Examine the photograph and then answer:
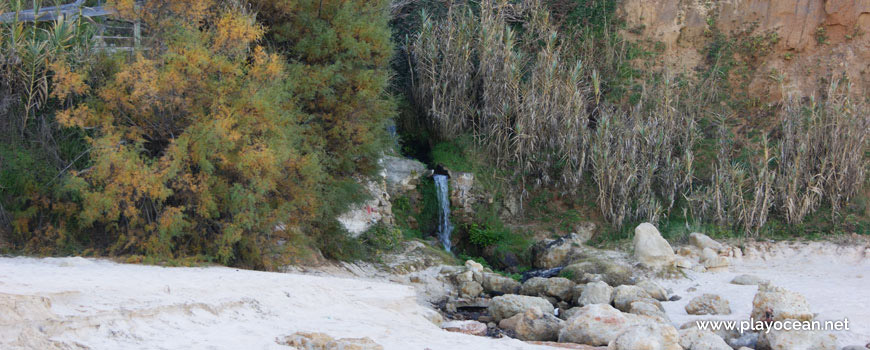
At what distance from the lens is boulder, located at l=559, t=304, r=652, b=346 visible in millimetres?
10531

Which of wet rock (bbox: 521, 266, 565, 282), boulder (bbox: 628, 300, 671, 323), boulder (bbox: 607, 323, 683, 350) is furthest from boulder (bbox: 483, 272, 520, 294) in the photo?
boulder (bbox: 607, 323, 683, 350)

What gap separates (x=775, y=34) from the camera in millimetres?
23938

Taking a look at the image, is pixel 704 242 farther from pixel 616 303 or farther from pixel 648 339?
pixel 648 339

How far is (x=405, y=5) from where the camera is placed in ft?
82.4

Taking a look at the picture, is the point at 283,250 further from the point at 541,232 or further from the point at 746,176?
the point at 746,176

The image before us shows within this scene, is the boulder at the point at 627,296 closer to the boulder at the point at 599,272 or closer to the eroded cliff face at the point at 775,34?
the boulder at the point at 599,272

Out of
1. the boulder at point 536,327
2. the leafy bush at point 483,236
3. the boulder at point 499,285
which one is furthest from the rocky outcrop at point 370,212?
the boulder at point 536,327

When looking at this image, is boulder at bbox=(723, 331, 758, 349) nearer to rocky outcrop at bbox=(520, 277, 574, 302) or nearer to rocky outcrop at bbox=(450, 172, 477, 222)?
rocky outcrop at bbox=(520, 277, 574, 302)

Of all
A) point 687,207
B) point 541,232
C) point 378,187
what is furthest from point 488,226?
point 687,207

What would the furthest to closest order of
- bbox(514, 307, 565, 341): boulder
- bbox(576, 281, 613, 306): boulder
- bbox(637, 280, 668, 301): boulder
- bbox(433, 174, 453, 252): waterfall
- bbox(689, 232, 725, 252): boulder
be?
bbox(433, 174, 453, 252): waterfall < bbox(689, 232, 725, 252): boulder < bbox(637, 280, 668, 301): boulder < bbox(576, 281, 613, 306): boulder < bbox(514, 307, 565, 341): boulder

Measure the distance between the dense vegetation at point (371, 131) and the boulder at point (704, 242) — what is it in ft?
3.79

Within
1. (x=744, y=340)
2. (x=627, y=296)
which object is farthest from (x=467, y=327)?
(x=744, y=340)

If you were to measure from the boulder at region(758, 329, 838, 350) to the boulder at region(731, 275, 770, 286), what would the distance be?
501 cm

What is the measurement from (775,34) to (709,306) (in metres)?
14.2
